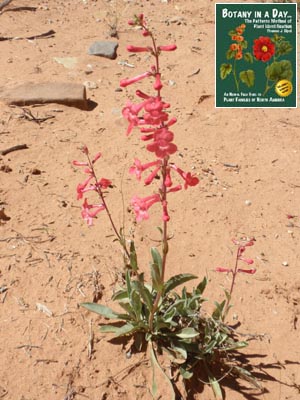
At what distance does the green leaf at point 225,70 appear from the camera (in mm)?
5832

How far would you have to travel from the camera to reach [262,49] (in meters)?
5.73

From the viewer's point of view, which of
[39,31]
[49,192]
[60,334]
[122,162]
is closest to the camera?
[60,334]

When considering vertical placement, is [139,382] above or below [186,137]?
below

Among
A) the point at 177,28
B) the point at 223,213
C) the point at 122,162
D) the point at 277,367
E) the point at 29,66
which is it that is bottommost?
the point at 277,367

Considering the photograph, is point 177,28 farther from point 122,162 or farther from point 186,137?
point 122,162

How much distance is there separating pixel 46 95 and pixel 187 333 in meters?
3.63

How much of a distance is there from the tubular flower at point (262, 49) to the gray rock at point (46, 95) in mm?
2318

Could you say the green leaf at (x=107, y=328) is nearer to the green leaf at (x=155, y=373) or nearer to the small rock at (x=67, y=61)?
the green leaf at (x=155, y=373)

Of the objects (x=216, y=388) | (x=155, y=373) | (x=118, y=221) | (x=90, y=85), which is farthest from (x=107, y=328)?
(x=90, y=85)

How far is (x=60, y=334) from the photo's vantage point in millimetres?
2855

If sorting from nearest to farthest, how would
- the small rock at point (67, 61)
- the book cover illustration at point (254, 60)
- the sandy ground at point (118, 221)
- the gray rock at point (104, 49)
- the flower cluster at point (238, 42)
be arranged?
the sandy ground at point (118, 221) → the book cover illustration at point (254, 60) → the flower cluster at point (238, 42) → the small rock at point (67, 61) → the gray rock at point (104, 49)

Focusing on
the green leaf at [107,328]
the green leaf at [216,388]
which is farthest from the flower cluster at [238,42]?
the green leaf at [216,388]

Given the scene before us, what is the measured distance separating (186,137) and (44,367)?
120 inches

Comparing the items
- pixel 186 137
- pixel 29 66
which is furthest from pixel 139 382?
pixel 29 66
